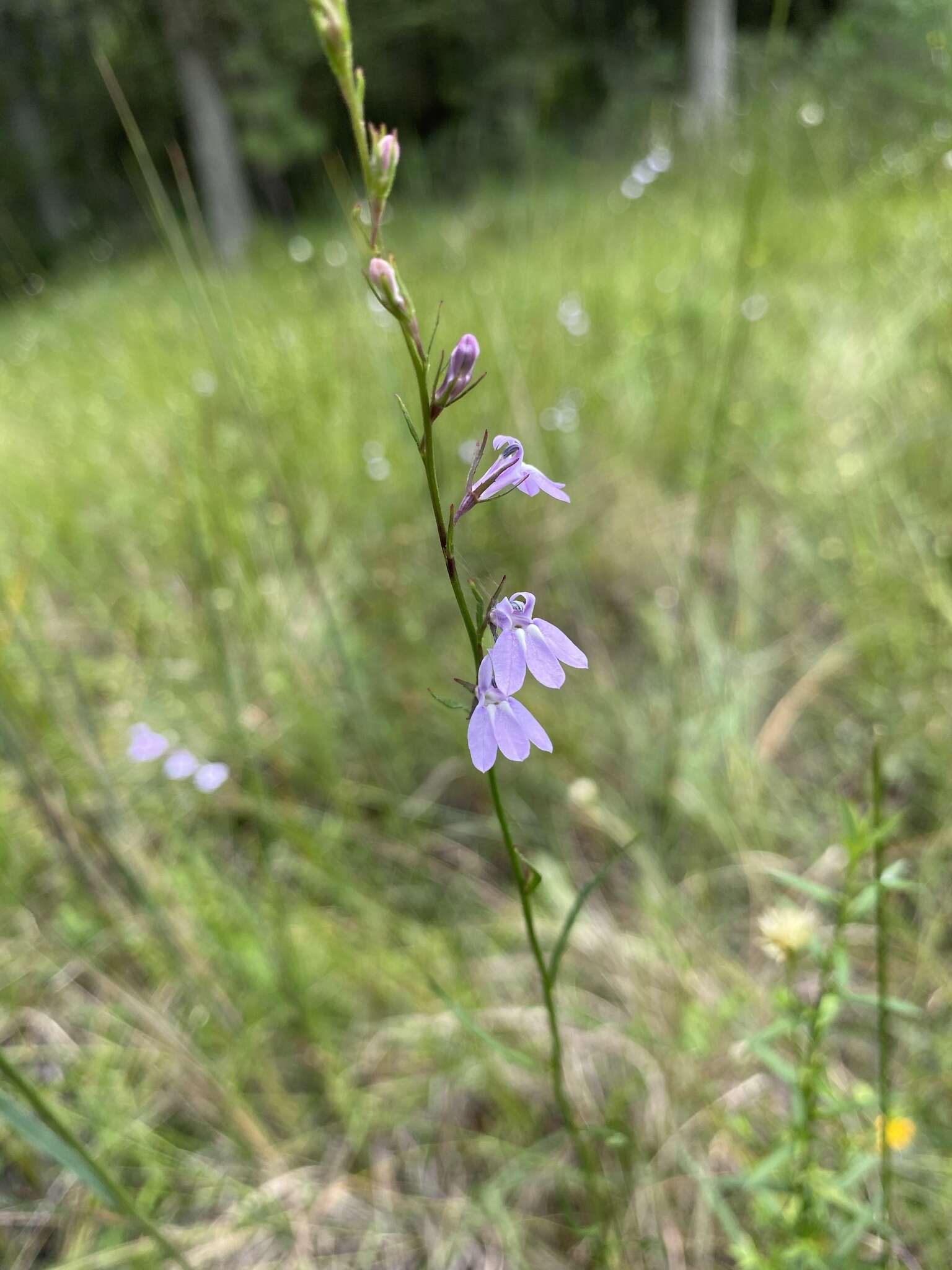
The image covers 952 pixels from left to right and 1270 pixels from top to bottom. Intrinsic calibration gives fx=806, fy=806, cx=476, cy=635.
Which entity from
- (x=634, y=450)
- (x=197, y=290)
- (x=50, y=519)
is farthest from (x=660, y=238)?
(x=197, y=290)

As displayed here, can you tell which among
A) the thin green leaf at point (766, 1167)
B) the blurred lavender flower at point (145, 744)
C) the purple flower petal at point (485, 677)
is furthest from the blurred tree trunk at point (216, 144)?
the thin green leaf at point (766, 1167)

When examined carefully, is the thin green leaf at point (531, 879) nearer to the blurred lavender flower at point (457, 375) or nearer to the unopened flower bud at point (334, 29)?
the blurred lavender flower at point (457, 375)

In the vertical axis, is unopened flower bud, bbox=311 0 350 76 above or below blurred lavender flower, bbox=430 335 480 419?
above

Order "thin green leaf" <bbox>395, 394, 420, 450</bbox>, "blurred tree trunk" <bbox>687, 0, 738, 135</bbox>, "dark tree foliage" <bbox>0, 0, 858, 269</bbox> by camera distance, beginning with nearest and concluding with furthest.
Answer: "thin green leaf" <bbox>395, 394, 420, 450</bbox>, "blurred tree trunk" <bbox>687, 0, 738, 135</bbox>, "dark tree foliage" <bbox>0, 0, 858, 269</bbox>

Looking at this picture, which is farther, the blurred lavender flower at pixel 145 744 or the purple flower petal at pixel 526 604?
the blurred lavender flower at pixel 145 744

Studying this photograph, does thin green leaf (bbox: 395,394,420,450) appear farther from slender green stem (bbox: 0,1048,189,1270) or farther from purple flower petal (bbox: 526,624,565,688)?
slender green stem (bbox: 0,1048,189,1270)

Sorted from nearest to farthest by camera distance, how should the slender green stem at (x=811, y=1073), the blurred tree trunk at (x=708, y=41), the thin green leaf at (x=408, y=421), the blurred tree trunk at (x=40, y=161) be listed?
the thin green leaf at (x=408, y=421) → the slender green stem at (x=811, y=1073) → the blurred tree trunk at (x=708, y=41) → the blurred tree trunk at (x=40, y=161)

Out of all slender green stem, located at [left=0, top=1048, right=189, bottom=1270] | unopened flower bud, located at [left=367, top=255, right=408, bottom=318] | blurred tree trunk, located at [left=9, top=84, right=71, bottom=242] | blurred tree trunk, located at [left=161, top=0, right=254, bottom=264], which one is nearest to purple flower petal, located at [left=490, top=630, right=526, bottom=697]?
unopened flower bud, located at [left=367, top=255, right=408, bottom=318]

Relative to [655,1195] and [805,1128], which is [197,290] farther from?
[655,1195]
